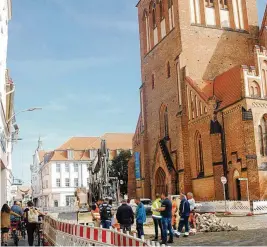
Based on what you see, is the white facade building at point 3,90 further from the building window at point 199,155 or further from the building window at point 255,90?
the building window at point 255,90

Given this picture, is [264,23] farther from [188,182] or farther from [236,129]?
[188,182]

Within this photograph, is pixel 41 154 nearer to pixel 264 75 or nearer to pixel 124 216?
pixel 264 75

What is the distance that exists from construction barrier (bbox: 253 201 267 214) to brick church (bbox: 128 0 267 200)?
1187 mm

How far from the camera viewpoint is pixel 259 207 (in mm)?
23109

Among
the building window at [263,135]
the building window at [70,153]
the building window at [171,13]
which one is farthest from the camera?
the building window at [70,153]

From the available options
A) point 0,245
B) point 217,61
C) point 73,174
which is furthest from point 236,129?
point 73,174

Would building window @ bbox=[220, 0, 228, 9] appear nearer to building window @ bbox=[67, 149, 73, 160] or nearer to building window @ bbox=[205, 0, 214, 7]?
building window @ bbox=[205, 0, 214, 7]

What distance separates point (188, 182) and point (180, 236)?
619 inches

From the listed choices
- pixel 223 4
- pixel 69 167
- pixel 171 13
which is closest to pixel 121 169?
pixel 69 167

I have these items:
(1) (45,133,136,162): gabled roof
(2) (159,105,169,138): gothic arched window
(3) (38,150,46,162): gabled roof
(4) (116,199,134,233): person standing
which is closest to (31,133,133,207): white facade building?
(1) (45,133,136,162): gabled roof

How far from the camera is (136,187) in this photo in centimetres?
3838

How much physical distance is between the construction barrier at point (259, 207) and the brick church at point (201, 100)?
1.19 metres

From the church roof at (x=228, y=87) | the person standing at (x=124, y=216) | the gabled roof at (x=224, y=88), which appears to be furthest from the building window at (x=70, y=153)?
the person standing at (x=124, y=216)

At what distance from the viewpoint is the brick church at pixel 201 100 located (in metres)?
26.3
